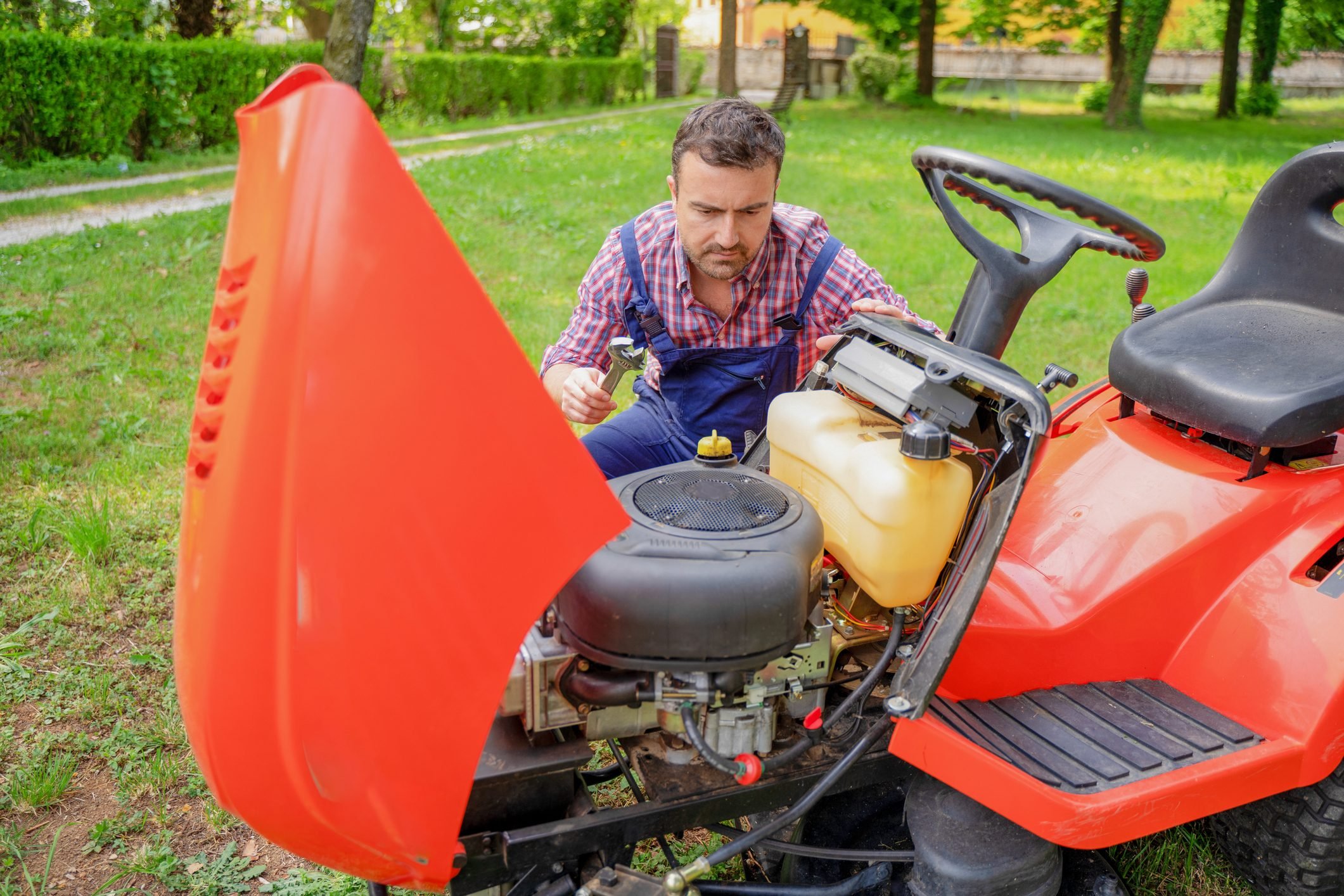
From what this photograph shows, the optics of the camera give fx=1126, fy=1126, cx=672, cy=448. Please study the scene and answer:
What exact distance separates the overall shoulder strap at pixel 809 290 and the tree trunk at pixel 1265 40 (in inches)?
1111

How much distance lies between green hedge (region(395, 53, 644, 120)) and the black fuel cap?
715 inches

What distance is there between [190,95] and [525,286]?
26.6 feet

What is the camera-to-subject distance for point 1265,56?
2652cm

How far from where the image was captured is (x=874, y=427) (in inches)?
73.0

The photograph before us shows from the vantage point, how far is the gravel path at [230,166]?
9.01m

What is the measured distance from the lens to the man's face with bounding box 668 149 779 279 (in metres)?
2.21

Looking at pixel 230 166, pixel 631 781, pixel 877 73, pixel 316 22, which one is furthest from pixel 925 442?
pixel 877 73

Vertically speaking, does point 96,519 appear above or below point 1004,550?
below

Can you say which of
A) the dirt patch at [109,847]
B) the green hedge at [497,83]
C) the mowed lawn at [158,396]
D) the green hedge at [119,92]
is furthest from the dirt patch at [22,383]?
the green hedge at [497,83]

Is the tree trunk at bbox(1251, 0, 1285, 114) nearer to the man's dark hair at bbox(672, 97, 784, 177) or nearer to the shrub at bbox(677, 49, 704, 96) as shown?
the shrub at bbox(677, 49, 704, 96)

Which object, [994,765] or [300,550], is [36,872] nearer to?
[300,550]

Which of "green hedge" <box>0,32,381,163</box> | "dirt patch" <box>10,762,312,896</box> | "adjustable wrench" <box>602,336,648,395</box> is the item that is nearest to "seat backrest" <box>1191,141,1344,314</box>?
"adjustable wrench" <box>602,336,648,395</box>

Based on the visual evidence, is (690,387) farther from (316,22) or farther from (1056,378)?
(316,22)

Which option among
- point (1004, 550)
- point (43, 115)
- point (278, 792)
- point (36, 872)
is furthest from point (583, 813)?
point (43, 115)
